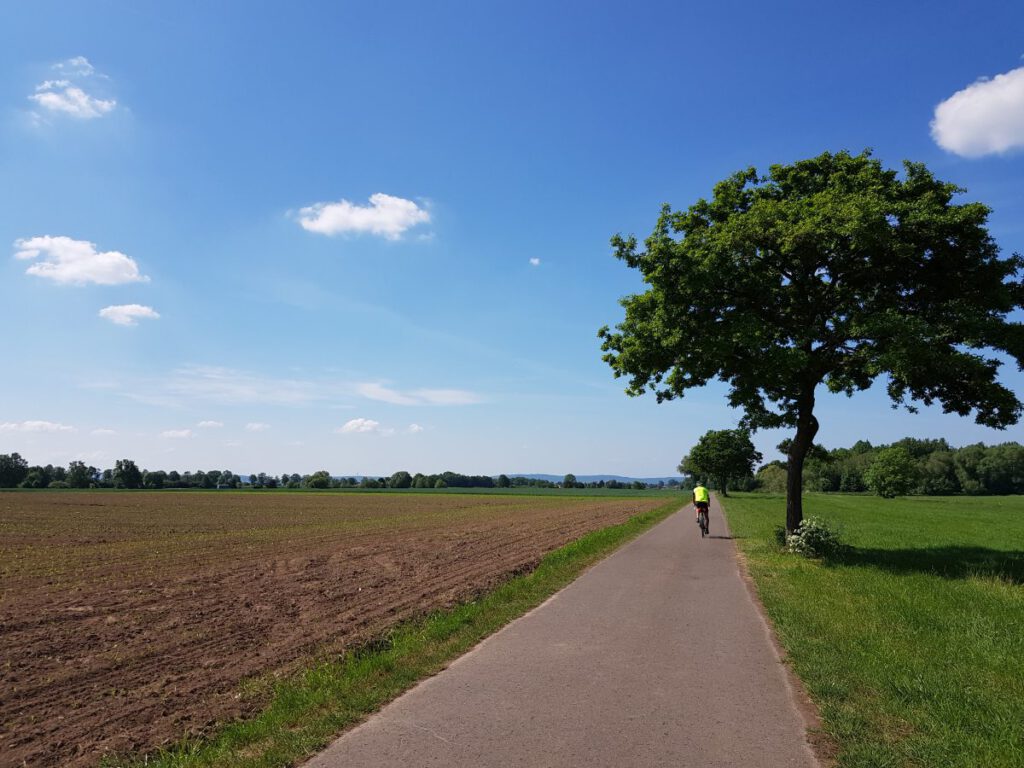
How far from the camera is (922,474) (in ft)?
371

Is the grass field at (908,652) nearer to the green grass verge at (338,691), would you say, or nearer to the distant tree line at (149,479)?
the green grass verge at (338,691)

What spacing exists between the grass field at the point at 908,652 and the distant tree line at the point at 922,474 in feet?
274

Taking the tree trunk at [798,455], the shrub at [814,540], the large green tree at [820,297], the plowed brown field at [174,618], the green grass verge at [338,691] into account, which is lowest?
the plowed brown field at [174,618]

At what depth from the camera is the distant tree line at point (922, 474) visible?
9131 cm

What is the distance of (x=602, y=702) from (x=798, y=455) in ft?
42.7

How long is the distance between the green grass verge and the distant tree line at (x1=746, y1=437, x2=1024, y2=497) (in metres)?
89.6

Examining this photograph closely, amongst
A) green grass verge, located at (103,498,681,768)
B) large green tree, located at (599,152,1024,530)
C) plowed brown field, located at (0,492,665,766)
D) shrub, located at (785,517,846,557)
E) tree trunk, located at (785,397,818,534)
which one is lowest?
plowed brown field, located at (0,492,665,766)

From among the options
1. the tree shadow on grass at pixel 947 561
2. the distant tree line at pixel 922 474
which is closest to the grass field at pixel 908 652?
the tree shadow on grass at pixel 947 561

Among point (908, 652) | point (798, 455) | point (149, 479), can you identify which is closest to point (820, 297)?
point (798, 455)

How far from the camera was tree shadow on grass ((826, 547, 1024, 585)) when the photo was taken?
43.5 ft

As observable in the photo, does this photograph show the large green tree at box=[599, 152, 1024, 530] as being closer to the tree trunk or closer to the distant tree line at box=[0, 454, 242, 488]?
the tree trunk

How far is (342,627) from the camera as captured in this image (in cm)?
889

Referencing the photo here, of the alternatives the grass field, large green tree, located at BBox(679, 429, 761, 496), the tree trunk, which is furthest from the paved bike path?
large green tree, located at BBox(679, 429, 761, 496)

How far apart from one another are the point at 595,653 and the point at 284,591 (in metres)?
7.77
